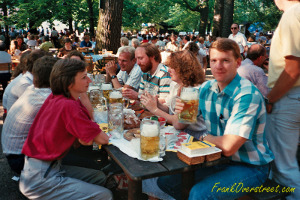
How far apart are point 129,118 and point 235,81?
0.88m

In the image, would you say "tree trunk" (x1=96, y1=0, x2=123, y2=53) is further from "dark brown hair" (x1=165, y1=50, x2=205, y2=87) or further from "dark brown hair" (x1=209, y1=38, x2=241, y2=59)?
"dark brown hair" (x1=209, y1=38, x2=241, y2=59)

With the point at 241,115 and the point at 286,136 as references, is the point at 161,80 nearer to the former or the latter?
the point at 286,136

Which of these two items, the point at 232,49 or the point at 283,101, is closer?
the point at 232,49

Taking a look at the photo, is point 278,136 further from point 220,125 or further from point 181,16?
point 181,16

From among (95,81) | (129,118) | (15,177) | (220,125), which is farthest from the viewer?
(95,81)

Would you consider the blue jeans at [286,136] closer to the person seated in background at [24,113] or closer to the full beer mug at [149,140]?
the full beer mug at [149,140]

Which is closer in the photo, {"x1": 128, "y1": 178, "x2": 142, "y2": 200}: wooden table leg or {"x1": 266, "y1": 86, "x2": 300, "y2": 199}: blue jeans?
{"x1": 128, "y1": 178, "x2": 142, "y2": 200}: wooden table leg

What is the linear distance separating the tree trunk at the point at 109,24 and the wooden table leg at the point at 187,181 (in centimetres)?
757

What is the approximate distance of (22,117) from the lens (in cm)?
219

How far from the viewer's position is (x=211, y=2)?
79.2ft

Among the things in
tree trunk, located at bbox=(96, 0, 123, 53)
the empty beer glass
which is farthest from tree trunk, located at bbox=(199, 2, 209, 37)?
the empty beer glass

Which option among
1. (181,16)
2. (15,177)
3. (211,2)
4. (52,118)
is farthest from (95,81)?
(181,16)

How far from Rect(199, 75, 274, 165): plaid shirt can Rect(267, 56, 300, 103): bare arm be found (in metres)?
0.51

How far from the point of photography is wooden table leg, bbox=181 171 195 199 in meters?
1.72
